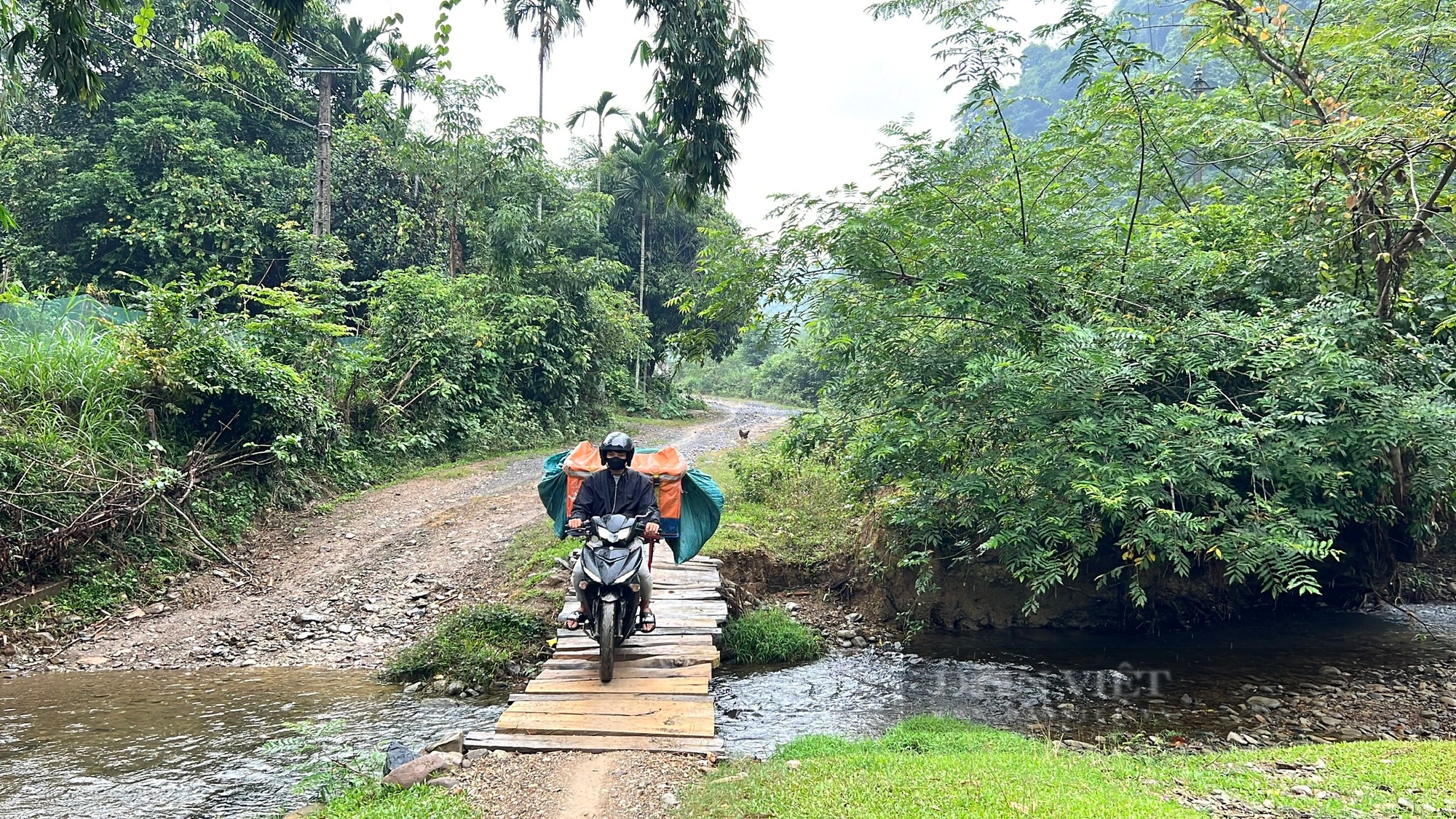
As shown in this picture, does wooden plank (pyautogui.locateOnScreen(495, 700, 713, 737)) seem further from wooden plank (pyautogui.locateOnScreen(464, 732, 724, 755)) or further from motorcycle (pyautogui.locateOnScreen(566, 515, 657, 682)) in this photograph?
motorcycle (pyautogui.locateOnScreen(566, 515, 657, 682))

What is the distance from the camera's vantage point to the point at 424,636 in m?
8.02

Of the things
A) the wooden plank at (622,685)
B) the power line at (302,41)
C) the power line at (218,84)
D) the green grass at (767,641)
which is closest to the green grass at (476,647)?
the wooden plank at (622,685)

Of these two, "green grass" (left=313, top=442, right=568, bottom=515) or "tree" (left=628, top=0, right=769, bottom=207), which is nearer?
"tree" (left=628, top=0, right=769, bottom=207)

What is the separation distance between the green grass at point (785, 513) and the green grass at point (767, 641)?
1.38 m

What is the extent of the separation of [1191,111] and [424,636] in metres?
10.3

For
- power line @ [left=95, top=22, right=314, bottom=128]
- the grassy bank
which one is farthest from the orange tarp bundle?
power line @ [left=95, top=22, right=314, bottom=128]

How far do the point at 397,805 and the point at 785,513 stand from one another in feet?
28.7

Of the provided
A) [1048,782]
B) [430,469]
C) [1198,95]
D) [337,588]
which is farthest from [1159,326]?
[430,469]

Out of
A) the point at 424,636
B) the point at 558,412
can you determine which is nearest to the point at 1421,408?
the point at 424,636

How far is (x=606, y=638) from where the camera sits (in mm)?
5594

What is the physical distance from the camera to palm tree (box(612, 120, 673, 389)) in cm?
3080

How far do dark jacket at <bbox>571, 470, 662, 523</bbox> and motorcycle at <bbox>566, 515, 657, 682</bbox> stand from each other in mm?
146

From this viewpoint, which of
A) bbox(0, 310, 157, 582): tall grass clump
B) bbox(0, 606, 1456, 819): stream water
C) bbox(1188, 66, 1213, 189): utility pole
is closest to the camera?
bbox(0, 606, 1456, 819): stream water

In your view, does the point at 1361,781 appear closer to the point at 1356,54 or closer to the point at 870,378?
the point at 870,378
